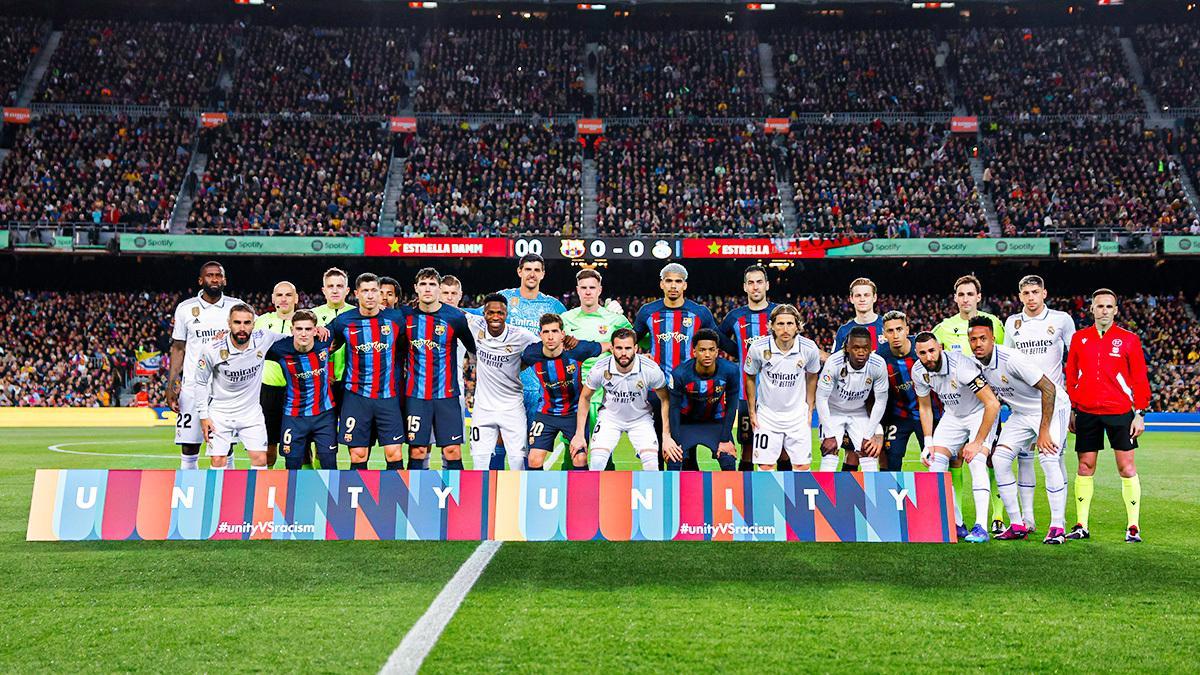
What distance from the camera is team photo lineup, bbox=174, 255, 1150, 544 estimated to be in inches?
308

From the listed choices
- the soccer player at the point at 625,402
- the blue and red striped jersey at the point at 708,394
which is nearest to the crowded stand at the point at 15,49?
the soccer player at the point at 625,402

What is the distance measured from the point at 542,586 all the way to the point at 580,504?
121cm

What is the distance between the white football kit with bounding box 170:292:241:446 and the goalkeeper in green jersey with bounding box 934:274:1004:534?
6.84 meters

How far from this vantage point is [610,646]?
14.7 ft

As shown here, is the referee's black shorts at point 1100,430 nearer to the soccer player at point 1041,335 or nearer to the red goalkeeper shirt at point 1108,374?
the red goalkeeper shirt at point 1108,374

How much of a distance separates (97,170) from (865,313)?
105 ft

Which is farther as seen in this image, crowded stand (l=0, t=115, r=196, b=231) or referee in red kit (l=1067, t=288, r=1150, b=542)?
crowded stand (l=0, t=115, r=196, b=231)

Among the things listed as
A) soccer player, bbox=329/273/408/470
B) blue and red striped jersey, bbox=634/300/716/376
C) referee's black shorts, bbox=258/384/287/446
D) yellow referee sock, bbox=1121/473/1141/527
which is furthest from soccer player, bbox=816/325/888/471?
referee's black shorts, bbox=258/384/287/446

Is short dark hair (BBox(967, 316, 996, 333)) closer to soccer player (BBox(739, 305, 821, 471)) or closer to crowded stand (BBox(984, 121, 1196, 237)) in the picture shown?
soccer player (BBox(739, 305, 821, 471))

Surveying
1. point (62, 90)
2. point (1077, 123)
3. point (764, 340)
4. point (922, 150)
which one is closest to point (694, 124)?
point (922, 150)

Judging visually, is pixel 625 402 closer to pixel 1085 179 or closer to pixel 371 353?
pixel 371 353

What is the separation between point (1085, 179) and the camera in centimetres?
3272

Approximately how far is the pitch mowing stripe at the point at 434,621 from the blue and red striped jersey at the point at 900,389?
399 cm

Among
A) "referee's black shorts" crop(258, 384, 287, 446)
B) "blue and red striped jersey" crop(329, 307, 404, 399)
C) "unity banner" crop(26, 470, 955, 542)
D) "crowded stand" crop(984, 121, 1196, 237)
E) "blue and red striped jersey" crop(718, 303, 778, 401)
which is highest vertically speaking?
"crowded stand" crop(984, 121, 1196, 237)
